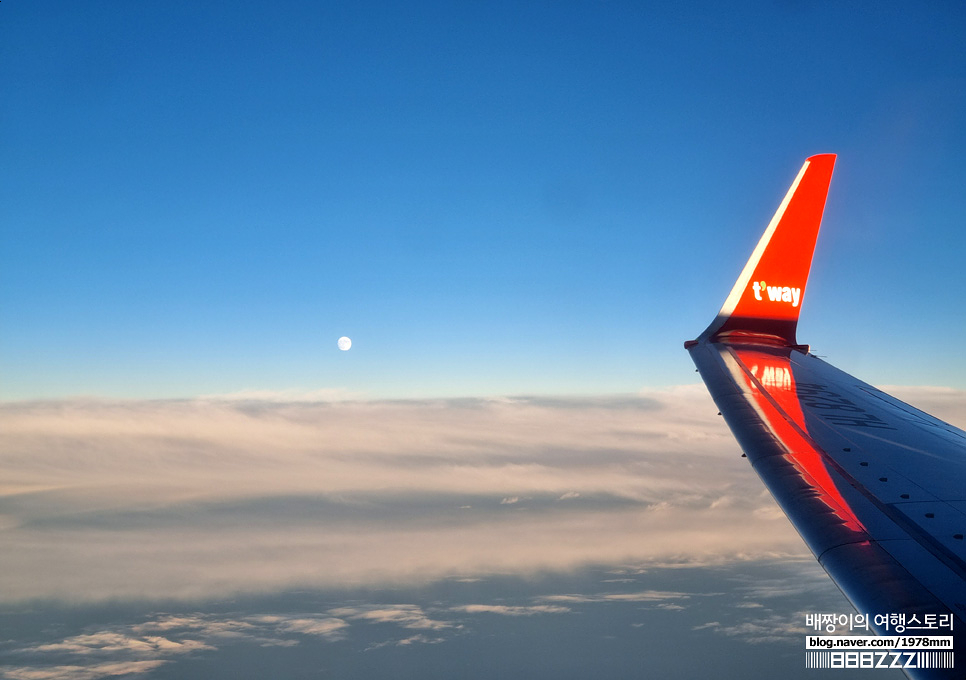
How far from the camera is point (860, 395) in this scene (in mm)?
12211

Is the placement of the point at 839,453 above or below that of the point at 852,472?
above

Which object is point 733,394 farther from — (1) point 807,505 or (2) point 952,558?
(2) point 952,558

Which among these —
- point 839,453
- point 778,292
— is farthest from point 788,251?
point 839,453

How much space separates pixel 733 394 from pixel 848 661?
463cm

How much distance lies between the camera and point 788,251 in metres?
12.4

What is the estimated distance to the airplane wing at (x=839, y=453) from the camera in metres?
5.26

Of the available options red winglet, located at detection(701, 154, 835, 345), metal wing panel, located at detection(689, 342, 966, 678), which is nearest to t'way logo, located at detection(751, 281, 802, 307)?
red winglet, located at detection(701, 154, 835, 345)

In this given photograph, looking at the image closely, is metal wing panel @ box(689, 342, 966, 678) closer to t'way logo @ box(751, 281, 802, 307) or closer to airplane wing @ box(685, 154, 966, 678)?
airplane wing @ box(685, 154, 966, 678)

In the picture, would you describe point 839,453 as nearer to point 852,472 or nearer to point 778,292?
point 852,472

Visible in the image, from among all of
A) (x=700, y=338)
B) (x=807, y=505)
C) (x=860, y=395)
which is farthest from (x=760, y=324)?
(x=807, y=505)

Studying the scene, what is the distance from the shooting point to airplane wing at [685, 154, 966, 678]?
526cm

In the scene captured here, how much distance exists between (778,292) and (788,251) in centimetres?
89

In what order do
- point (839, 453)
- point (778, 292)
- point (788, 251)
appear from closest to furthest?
point (839, 453), point (788, 251), point (778, 292)

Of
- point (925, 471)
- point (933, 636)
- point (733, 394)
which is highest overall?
point (733, 394)
